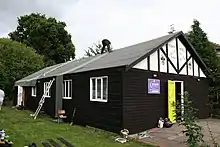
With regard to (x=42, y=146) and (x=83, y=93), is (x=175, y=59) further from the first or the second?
(x=42, y=146)

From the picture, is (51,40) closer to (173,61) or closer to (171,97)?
(173,61)

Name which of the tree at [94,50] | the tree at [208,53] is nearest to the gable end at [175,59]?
the tree at [208,53]

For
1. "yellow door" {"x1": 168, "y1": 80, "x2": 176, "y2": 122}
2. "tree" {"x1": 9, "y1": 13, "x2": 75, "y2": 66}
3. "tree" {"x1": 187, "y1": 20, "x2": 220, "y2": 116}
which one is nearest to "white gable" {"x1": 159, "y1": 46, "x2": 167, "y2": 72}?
"yellow door" {"x1": 168, "y1": 80, "x2": 176, "y2": 122}

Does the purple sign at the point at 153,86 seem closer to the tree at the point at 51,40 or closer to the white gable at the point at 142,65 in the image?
the white gable at the point at 142,65

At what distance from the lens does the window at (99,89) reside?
1205cm

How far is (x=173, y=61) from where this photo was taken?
13.5m

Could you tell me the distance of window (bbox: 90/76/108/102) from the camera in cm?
1205

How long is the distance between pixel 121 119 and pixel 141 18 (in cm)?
1086

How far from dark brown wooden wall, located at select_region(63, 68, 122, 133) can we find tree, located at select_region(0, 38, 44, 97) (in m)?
16.0

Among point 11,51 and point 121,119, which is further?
point 11,51

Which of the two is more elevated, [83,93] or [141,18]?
[141,18]

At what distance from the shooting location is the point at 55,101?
54.2 feet

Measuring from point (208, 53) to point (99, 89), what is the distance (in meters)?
9.16

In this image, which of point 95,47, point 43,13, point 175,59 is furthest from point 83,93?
point 43,13
